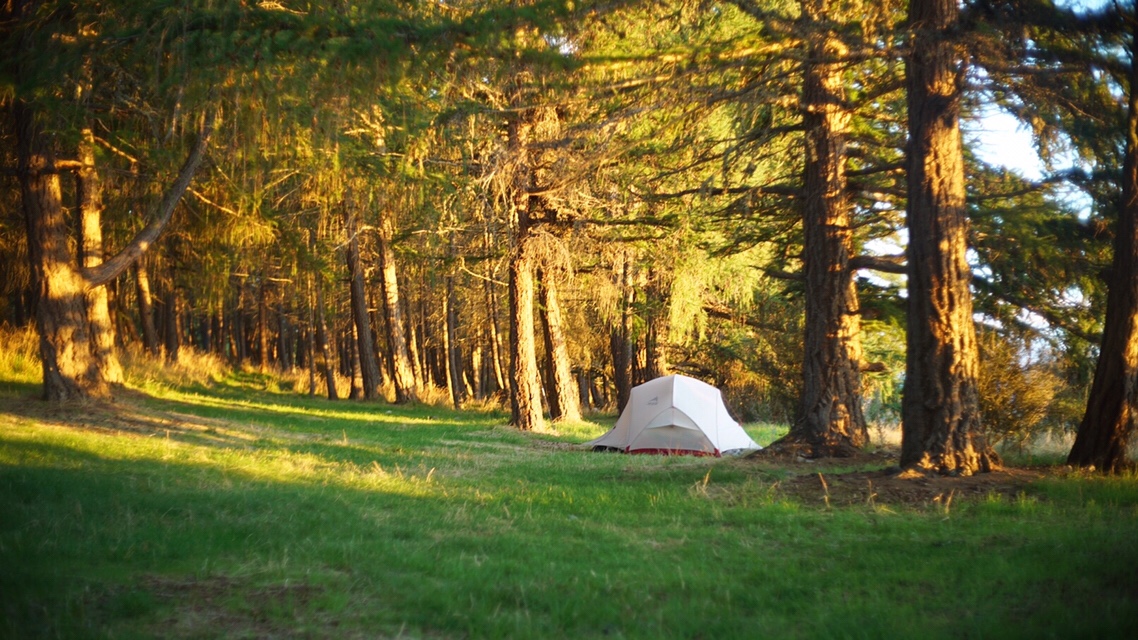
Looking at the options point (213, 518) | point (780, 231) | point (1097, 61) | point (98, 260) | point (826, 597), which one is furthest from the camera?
point (98, 260)

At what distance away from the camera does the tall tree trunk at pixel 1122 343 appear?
29.7 ft

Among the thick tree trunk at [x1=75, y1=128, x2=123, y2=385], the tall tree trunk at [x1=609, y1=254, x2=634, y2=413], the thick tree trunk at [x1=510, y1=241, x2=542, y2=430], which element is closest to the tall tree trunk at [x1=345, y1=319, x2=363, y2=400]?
the tall tree trunk at [x1=609, y1=254, x2=634, y2=413]

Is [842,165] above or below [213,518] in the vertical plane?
above

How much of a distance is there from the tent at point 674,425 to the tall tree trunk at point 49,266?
934cm

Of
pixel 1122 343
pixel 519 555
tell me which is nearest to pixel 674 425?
pixel 1122 343

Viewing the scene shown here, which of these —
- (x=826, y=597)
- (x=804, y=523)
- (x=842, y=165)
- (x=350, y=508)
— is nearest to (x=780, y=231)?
(x=842, y=165)

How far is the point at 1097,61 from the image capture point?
925 cm

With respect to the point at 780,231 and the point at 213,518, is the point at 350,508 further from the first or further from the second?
the point at 780,231

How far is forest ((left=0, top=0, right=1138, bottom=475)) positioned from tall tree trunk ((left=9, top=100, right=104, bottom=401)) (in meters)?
0.05

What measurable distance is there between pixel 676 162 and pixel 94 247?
1183cm

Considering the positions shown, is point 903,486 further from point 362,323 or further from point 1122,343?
point 362,323

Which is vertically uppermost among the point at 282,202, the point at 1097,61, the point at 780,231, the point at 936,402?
the point at 282,202

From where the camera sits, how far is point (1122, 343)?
9070 mm

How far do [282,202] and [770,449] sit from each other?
16000 millimetres
